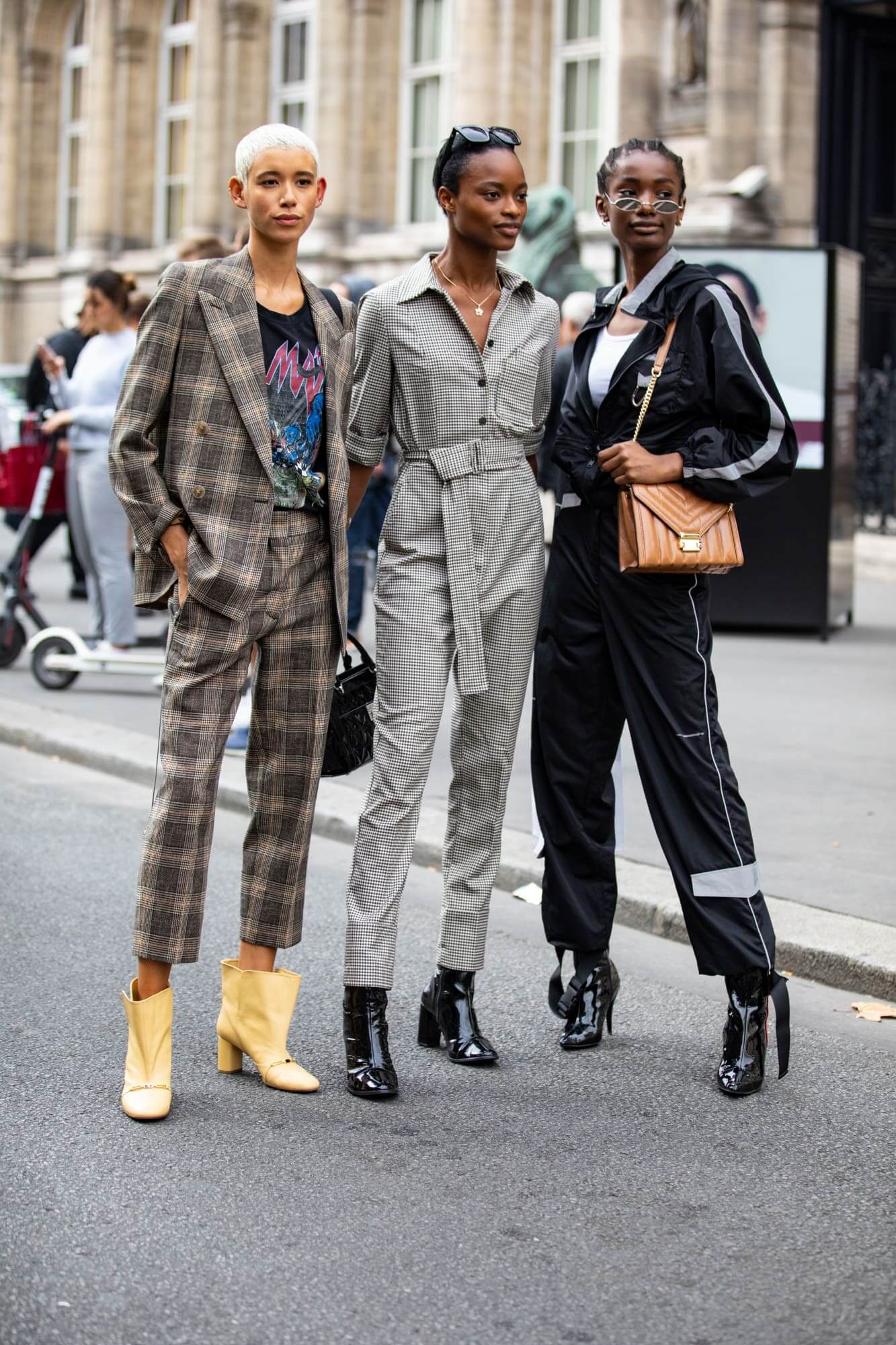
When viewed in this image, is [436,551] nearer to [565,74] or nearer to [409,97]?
[565,74]

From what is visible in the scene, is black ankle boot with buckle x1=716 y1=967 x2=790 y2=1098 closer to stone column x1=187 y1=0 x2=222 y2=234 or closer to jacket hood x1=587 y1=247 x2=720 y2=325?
jacket hood x1=587 y1=247 x2=720 y2=325

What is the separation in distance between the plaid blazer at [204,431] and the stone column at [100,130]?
98.3 feet

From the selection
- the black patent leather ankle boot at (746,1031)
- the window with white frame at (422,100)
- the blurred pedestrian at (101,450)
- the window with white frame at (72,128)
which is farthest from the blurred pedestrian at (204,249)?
the window with white frame at (72,128)

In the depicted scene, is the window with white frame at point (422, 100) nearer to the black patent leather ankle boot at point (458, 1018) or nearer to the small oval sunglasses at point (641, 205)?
the small oval sunglasses at point (641, 205)

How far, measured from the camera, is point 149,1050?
13.3ft

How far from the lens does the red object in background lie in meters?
11.0

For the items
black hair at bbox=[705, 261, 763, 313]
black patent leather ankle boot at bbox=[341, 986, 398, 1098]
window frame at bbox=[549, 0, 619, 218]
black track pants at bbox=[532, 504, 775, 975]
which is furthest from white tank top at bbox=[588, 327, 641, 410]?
window frame at bbox=[549, 0, 619, 218]

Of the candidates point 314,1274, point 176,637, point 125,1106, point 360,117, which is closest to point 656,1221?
point 314,1274

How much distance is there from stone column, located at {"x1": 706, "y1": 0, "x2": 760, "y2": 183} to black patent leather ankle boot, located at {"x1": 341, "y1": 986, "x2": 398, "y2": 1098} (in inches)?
725

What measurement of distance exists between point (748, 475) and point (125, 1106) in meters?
1.87

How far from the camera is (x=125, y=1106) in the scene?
401 cm

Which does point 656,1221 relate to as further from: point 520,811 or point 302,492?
point 520,811

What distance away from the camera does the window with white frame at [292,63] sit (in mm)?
28750

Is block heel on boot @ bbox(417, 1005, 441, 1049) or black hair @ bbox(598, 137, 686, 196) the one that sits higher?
black hair @ bbox(598, 137, 686, 196)
